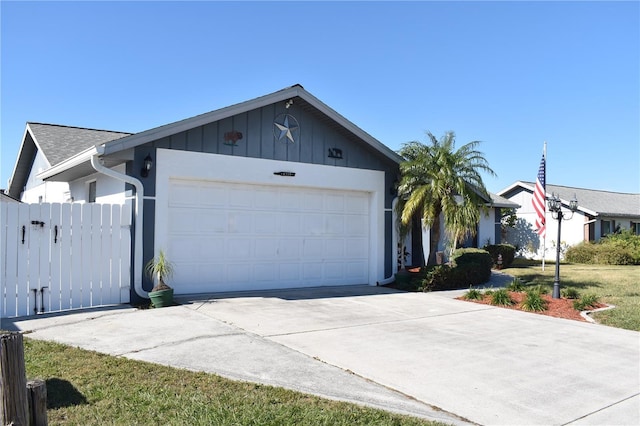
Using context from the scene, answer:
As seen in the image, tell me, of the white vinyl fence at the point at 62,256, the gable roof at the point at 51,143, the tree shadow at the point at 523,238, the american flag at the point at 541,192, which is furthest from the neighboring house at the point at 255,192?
the tree shadow at the point at 523,238

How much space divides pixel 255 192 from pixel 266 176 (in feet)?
1.59

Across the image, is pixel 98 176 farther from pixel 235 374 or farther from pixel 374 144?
pixel 235 374

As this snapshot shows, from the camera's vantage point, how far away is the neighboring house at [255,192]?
34.2 ft

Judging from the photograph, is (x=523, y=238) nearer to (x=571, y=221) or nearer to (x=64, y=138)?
(x=571, y=221)

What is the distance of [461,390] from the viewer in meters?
5.36

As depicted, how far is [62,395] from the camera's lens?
475cm

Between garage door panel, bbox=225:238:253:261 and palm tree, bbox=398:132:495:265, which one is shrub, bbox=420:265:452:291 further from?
garage door panel, bbox=225:238:253:261

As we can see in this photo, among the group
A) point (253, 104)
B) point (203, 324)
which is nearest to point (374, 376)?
point (203, 324)

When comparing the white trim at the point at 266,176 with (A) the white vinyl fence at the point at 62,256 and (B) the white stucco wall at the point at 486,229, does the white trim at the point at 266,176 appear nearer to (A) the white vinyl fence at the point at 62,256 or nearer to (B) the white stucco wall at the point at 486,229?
(A) the white vinyl fence at the point at 62,256

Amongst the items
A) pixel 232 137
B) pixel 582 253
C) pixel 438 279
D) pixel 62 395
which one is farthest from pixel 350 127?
pixel 582 253

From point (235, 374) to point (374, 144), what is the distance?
877 centimetres

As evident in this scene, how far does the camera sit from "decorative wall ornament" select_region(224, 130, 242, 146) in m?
11.4

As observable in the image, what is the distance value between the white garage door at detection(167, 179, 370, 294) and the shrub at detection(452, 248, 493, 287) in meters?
2.62


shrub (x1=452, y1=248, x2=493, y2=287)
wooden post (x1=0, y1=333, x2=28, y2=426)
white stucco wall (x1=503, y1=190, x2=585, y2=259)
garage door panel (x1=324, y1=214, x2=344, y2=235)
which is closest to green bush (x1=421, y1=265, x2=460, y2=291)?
shrub (x1=452, y1=248, x2=493, y2=287)
